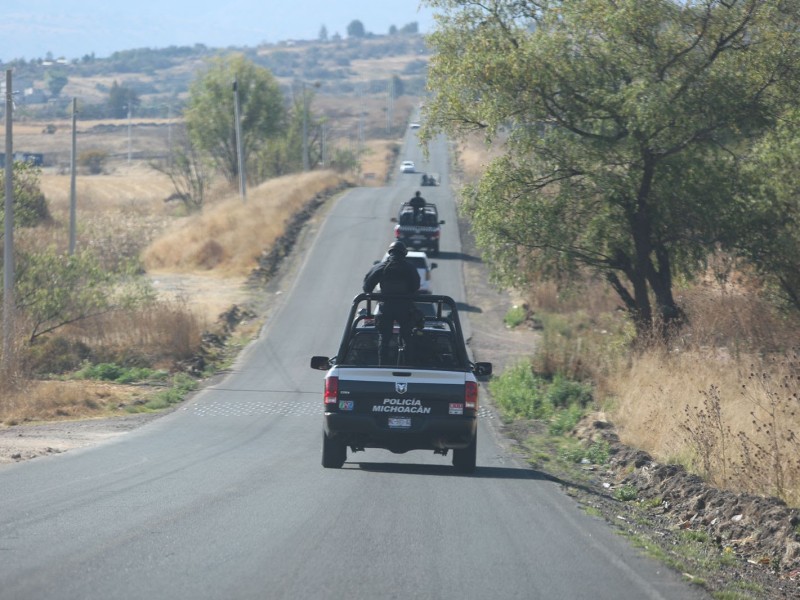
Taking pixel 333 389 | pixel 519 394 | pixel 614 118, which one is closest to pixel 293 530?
pixel 333 389

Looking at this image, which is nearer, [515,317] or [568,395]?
[568,395]

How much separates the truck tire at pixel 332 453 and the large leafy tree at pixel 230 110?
74873mm

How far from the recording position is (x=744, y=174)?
24500mm

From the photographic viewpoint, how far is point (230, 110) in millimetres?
87750

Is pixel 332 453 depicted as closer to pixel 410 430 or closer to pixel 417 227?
pixel 410 430

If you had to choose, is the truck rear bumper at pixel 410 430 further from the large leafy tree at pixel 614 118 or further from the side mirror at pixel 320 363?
the large leafy tree at pixel 614 118

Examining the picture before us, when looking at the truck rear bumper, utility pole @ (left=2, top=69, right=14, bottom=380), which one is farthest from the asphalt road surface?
utility pole @ (left=2, top=69, right=14, bottom=380)

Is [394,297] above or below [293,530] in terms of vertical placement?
above

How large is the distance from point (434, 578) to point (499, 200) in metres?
18.5

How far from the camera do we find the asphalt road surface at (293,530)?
7.36 meters

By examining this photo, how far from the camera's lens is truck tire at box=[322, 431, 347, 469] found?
1363cm

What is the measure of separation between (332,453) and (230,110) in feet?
253

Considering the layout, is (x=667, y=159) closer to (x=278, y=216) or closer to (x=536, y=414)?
(x=536, y=414)

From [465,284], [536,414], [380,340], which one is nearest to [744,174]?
[536,414]
